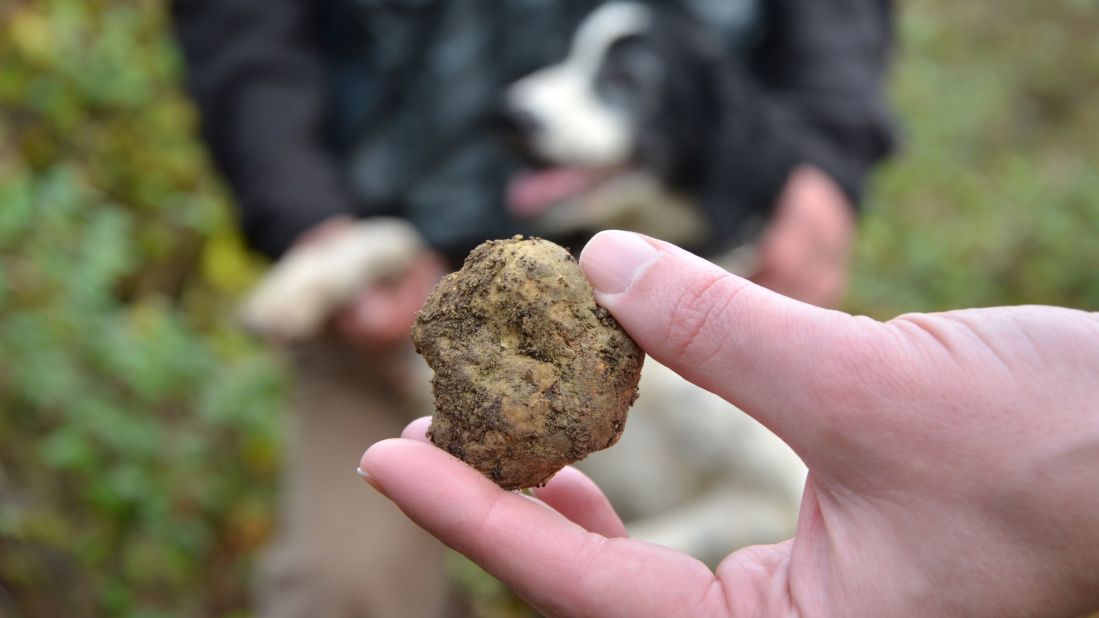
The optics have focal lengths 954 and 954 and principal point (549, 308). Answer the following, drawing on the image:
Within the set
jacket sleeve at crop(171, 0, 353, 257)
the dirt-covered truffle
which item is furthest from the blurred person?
the dirt-covered truffle

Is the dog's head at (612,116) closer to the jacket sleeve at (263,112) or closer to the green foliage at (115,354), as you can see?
the jacket sleeve at (263,112)

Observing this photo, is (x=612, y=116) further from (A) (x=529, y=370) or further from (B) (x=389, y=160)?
(A) (x=529, y=370)

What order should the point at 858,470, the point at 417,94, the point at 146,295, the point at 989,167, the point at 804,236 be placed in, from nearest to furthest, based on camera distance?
the point at 858,470 → the point at 417,94 → the point at 804,236 → the point at 146,295 → the point at 989,167

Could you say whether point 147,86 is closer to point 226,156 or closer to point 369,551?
point 226,156

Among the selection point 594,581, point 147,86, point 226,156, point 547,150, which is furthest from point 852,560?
point 147,86

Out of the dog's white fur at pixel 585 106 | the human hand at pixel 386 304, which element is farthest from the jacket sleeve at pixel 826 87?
the human hand at pixel 386 304

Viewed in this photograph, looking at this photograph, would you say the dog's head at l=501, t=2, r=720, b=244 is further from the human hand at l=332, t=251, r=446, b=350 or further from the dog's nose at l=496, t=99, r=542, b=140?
the human hand at l=332, t=251, r=446, b=350

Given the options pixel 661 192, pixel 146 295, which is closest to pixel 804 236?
pixel 661 192

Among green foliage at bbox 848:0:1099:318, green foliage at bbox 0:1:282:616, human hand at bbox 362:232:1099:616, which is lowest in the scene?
human hand at bbox 362:232:1099:616
